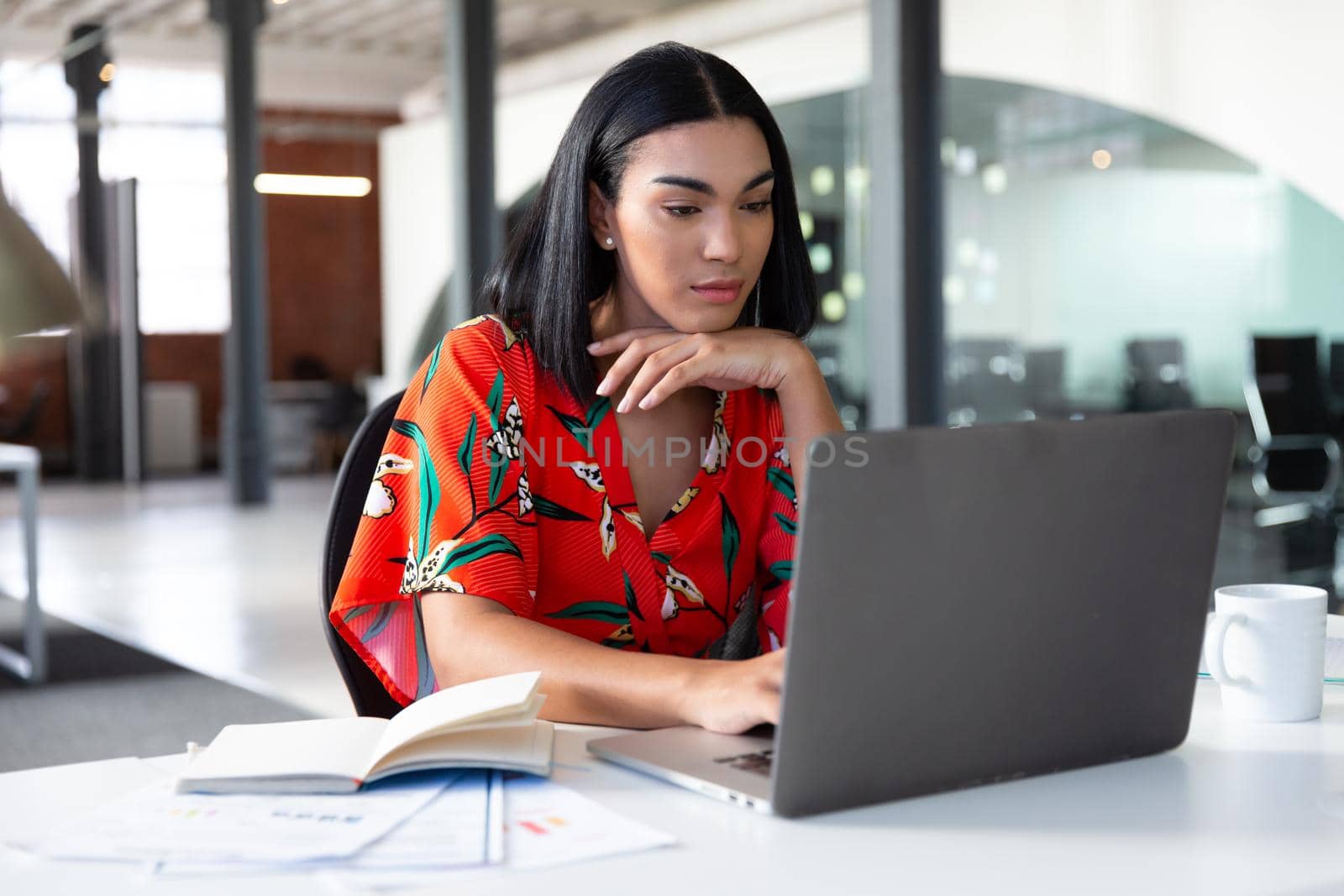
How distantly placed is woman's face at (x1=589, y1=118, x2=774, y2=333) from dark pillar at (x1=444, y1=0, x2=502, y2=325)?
527 cm

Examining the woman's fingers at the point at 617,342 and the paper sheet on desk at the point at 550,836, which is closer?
the paper sheet on desk at the point at 550,836

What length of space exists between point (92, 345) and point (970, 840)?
12273mm

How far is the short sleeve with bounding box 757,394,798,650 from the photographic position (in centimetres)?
165

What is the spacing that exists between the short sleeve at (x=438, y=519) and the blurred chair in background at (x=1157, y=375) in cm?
316

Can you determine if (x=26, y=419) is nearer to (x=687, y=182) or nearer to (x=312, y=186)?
(x=312, y=186)

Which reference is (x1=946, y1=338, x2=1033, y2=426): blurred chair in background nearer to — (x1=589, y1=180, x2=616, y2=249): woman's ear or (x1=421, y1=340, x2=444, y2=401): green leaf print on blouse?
(x1=589, y1=180, x2=616, y2=249): woman's ear

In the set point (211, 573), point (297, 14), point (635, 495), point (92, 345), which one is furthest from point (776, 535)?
point (92, 345)

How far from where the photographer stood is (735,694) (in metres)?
1.09

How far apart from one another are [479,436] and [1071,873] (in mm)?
805

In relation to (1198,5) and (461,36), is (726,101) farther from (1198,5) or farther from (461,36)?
(461,36)

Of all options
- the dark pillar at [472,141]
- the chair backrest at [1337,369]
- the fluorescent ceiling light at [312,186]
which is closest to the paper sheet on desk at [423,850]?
the chair backrest at [1337,369]

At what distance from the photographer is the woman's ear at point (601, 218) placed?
5.28 ft

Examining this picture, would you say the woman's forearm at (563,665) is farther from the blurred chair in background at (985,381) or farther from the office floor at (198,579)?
the blurred chair in background at (985,381)

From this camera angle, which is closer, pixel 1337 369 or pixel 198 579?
pixel 1337 369
